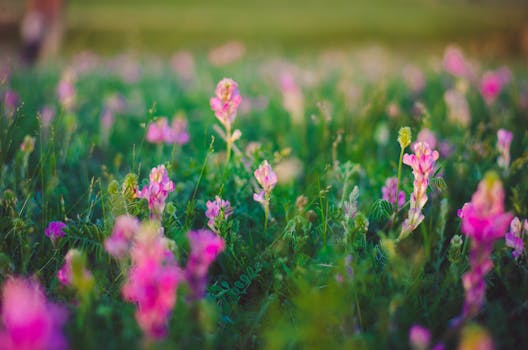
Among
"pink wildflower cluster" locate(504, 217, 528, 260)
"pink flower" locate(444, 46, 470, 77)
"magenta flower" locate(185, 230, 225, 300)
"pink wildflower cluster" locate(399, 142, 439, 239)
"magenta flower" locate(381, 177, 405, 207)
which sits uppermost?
"pink flower" locate(444, 46, 470, 77)

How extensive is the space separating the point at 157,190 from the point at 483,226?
3.51 feet

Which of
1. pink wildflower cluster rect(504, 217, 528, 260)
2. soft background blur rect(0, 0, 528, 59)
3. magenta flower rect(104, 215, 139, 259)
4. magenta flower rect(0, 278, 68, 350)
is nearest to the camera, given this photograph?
magenta flower rect(0, 278, 68, 350)

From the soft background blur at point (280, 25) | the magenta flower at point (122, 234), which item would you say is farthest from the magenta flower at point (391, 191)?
the soft background blur at point (280, 25)

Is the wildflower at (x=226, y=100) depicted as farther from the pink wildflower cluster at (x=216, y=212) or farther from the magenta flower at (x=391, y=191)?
the magenta flower at (x=391, y=191)

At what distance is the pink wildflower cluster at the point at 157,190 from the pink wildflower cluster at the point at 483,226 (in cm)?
101

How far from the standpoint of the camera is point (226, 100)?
6.35 feet

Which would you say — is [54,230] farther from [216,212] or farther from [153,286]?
[153,286]

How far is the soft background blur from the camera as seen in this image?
17.0 m

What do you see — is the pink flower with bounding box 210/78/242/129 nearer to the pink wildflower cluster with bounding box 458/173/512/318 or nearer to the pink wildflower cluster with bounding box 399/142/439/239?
the pink wildflower cluster with bounding box 399/142/439/239

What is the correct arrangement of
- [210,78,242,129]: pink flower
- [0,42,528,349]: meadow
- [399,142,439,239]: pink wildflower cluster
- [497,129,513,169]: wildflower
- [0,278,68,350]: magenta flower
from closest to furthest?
[0,278,68,350]: magenta flower < [0,42,528,349]: meadow < [399,142,439,239]: pink wildflower cluster < [210,78,242,129]: pink flower < [497,129,513,169]: wildflower

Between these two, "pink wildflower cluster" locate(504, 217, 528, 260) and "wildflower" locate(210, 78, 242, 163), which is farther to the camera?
"wildflower" locate(210, 78, 242, 163)

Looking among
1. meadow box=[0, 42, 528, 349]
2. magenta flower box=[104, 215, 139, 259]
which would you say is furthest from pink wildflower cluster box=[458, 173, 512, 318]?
magenta flower box=[104, 215, 139, 259]

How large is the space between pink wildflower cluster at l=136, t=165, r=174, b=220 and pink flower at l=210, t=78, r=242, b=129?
17.1 inches

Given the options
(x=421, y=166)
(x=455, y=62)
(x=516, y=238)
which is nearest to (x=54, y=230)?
(x=421, y=166)
